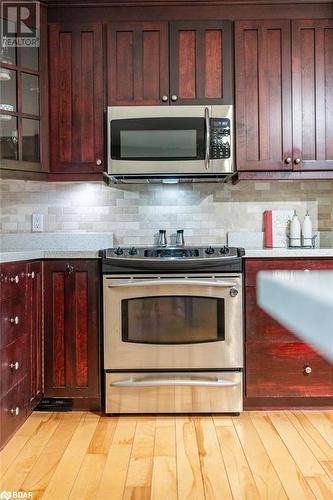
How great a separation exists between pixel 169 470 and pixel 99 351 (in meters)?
0.85

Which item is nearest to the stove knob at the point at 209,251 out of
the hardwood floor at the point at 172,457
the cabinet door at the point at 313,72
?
the cabinet door at the point at 313,72

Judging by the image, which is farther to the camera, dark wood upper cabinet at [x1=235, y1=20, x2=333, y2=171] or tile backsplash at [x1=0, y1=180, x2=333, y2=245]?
tile backsplash at [x1=0, y1=180, x2=333, y2=245]

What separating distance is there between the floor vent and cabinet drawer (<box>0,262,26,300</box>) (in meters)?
0.70

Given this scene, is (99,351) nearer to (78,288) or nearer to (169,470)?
(78,288)

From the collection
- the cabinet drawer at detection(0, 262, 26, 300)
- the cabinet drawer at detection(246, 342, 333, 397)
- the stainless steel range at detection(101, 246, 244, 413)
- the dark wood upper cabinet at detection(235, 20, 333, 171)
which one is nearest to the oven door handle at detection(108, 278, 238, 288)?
the stainless steel range at detection(101, 246, 244, 413)

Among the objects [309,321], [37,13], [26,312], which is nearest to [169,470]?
[26,312]

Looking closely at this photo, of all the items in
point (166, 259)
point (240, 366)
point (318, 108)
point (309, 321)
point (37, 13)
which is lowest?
point (240, 366)

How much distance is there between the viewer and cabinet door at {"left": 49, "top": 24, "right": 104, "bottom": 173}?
2.80 meters

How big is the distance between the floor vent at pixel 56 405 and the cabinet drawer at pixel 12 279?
696 millimetres

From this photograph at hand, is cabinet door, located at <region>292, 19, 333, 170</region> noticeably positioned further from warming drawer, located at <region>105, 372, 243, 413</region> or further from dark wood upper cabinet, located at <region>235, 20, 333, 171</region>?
warming drawer, located at <region>105, 372, 243, 413</region>

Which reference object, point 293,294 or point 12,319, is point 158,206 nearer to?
point 293,294

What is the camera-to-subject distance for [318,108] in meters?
2.80

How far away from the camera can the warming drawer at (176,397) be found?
2527mm

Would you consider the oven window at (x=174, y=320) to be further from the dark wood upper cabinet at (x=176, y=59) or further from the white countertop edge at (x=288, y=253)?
the dark wood upper cabinet at (x=176, y=59)
